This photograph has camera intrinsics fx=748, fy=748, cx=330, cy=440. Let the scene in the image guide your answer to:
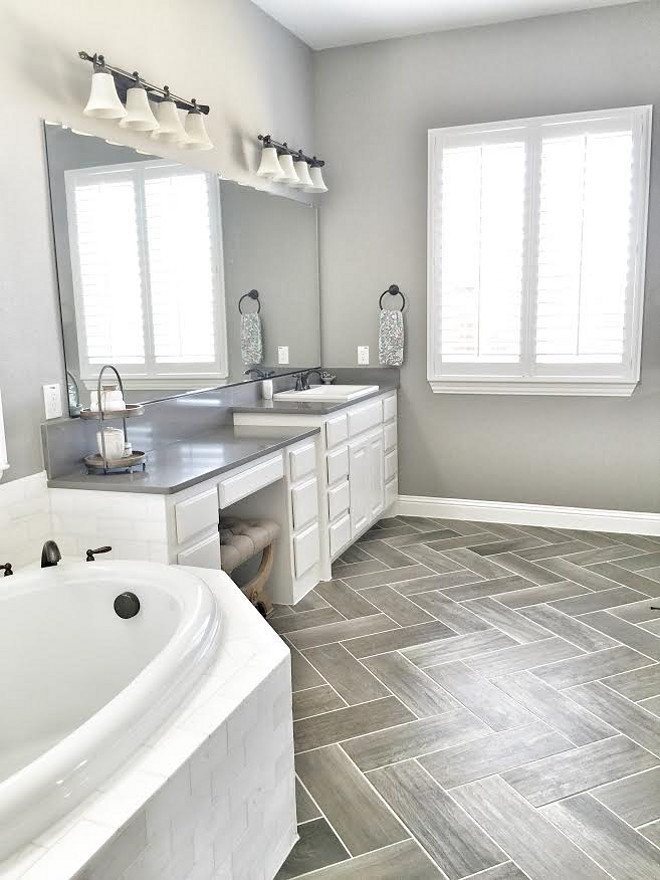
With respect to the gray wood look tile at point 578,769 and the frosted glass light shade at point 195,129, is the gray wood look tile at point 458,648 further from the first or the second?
the frosted glass light shade at point 195,129

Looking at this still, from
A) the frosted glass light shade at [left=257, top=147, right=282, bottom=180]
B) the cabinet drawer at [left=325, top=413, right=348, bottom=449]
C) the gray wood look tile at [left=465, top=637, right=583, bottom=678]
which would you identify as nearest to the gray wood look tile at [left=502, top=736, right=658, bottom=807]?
the gray wood look tile at [left=465, top=637, right=583, bottom=678]

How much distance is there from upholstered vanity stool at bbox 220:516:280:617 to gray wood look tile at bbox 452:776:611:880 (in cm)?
129

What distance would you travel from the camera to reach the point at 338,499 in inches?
157

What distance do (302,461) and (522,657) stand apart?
133 cm

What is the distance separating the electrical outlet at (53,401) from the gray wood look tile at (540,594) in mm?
2210

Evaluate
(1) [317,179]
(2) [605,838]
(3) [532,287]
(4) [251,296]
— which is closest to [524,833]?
(2) [605,838]

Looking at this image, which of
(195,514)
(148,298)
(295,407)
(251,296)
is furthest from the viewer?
(251,296)

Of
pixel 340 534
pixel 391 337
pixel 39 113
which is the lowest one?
pixel 340 534

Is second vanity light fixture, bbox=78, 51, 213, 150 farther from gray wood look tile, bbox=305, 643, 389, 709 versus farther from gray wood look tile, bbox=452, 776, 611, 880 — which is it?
gray wood look tile, bbox=452, 776, 611, 880

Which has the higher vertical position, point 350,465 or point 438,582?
point 350,465

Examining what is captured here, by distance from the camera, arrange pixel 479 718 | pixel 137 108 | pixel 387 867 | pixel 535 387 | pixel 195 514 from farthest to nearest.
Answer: pixel 535 387 < pixel 137 108 < pixel 195 514 < pixel 479 718 < pixel 387 867

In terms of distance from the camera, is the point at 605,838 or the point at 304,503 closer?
the point at 605,838

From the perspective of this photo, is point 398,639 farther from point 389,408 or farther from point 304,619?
point 389,408

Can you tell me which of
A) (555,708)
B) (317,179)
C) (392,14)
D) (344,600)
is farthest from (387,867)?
(392,14)
